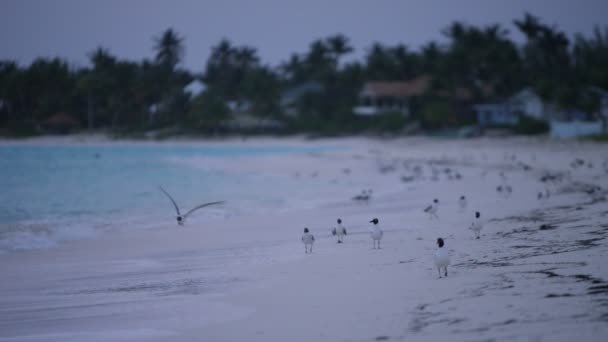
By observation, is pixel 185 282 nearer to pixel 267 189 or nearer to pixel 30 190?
pixel 267 189

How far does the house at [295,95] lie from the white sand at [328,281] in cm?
6029

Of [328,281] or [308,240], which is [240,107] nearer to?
[308,240]

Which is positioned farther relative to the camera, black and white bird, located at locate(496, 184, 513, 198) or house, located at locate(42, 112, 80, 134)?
house, located at locate(42, 112, 80, 134)

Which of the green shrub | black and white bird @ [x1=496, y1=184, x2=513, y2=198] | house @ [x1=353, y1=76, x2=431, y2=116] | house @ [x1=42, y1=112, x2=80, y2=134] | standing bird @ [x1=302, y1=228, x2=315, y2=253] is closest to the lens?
standing bird @ [x1=302, y1=228, x2=315, y2=253]

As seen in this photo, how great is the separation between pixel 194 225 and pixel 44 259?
17.2 ft

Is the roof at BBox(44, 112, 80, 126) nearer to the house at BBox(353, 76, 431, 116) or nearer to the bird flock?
the house at BBox(353, 76, 431, 116)

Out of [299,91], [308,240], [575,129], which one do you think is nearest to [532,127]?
[575,129]

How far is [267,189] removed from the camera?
1030 inches

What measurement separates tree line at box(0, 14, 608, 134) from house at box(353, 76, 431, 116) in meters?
1.58

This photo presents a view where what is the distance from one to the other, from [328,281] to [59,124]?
73672 millimetres

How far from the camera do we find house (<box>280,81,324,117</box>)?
250 ft

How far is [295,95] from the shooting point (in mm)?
81750

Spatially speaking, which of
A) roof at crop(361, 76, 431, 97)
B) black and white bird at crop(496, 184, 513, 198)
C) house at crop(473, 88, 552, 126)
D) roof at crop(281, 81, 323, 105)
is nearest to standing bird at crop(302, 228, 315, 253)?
black and white bird at crop(496, 184, 513, 198)

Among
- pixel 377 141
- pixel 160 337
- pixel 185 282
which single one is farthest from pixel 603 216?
pixel 377 141
